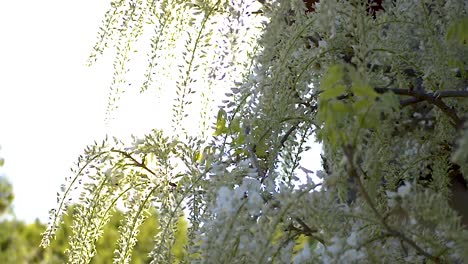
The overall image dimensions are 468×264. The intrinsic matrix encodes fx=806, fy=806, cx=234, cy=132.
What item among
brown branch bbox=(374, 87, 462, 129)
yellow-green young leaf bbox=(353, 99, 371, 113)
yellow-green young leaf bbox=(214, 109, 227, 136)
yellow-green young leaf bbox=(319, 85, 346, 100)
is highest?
yellow-green young leaf bbox=(214, 109, 227, 136)

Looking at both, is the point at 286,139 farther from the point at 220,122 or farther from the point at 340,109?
the point at 340,109

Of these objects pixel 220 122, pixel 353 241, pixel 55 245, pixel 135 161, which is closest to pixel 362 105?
pixel 353 241

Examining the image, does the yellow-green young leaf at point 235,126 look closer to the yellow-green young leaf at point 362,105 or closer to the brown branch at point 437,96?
the brown branch at point 437,96

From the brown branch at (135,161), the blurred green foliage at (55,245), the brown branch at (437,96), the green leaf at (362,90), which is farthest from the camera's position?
the blurred green foliage at (55,245)

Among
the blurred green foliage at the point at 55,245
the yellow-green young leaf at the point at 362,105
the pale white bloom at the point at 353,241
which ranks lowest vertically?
the pale white bloom at the point at 353,241

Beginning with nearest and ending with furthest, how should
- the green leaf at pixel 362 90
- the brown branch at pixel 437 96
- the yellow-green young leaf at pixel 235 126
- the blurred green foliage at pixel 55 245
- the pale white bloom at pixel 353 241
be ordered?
the green leaf at pixel 362 90, the pale white bloom at pixel 353 241, the brown branch at pixel 437 96, the yellow-green young leaf at pixel 235 126, the blurred green foliage at pixel 55 245

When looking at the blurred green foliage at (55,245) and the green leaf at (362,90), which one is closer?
the green leaf at (362,90)

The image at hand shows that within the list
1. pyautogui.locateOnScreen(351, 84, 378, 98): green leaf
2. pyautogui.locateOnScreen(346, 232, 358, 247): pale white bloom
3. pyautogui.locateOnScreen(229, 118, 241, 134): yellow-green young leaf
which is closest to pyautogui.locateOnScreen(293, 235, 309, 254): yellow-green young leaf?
pyautogui.locateOnScreen(346, 232, 358, 247): pale white bloom

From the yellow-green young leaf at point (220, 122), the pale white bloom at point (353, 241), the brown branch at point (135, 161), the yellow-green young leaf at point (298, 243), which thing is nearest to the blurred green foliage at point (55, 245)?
the brown branch at point (135, 161)

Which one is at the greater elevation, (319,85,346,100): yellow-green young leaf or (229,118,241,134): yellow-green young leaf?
(229,118,241,134): yellow-green young leaf

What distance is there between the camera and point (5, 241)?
18.6 ft

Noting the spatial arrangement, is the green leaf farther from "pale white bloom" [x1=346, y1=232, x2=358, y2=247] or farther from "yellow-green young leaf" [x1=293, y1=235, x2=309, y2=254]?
"yellow-green young leaf" [x1=293, y1=235, x2=309, y2=254]

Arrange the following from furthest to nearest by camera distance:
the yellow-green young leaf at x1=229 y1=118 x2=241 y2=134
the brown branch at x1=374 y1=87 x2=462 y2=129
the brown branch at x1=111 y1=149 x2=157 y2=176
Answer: the brown branch at x1=111 y1=149 x2=157 y2=176, the yellow-green young leaf at x1=229 y1=118 x2=241 y2=134, the brown branch at x1=374 y1=87 x2=462 y2=129

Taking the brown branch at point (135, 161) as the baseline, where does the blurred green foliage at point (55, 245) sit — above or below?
above
